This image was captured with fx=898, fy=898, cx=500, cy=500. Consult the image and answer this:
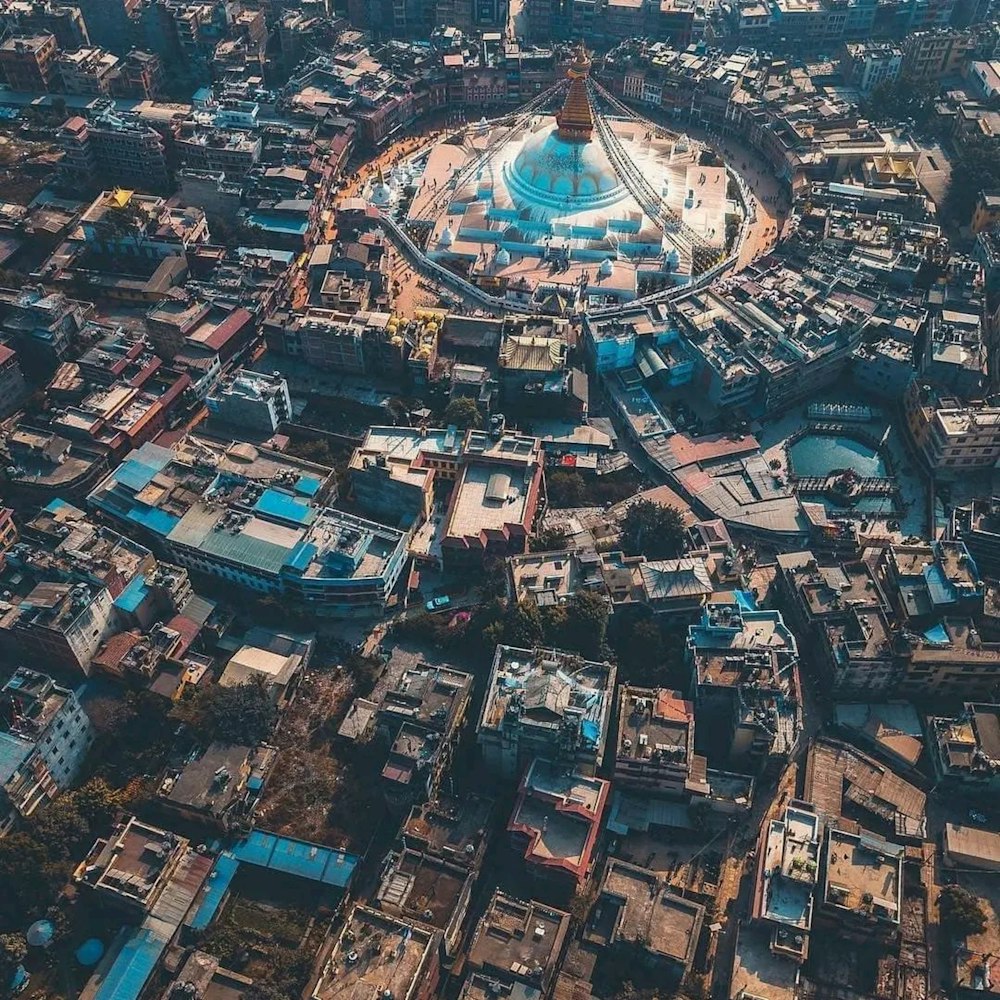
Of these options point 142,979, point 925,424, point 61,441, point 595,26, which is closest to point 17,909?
point 142,979

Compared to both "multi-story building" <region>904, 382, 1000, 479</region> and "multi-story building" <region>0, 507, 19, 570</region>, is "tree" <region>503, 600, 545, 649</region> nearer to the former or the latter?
"multi-story building" <region>904, 382, 1000, 479</region>

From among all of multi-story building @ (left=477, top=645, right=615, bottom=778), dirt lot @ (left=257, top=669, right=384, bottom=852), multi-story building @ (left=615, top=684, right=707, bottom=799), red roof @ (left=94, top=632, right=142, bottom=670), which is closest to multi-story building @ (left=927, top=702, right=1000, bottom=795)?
multi-story building @ (left=615, top=684, right=707, bottom=799)

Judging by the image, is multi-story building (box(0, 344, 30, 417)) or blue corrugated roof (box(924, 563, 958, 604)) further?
multi-story building (box(0, 344, 30, 417))

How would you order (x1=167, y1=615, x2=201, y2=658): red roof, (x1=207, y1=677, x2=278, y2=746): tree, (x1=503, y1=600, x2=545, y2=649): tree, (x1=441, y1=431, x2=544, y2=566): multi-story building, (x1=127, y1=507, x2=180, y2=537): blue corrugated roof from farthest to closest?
1. (x1=127, y1=507, x2=180, y2=537): blue corrugated roof
2. (x1=441, y1=431, x2=544, y2=566): multi-story building
3. (x1=167, y1=615, x2=201, y2=658): red roof
4. (x1=503, y1=600, x2=545, y2=649): tree
5. (x1=207, y1=677, x2=278, y2=746): tree

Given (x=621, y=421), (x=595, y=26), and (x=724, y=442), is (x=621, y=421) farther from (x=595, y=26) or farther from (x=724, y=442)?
(x=595, y=26)

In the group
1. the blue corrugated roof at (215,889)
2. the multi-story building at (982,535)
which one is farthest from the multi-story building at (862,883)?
the blue corrugated roof at (215,889)

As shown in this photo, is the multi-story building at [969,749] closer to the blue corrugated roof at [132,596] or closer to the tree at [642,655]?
the tree at [642,655]
